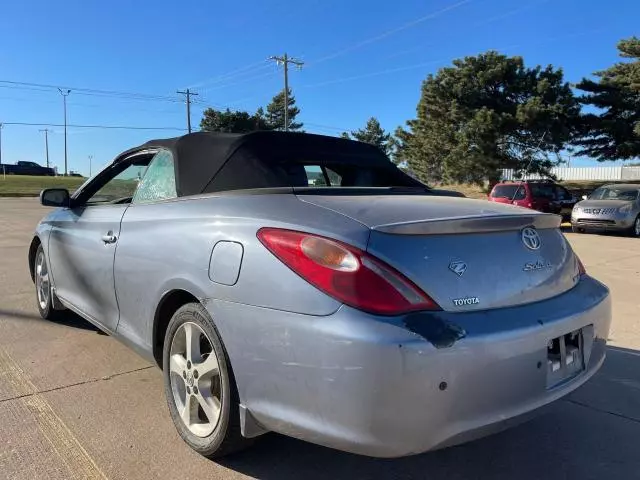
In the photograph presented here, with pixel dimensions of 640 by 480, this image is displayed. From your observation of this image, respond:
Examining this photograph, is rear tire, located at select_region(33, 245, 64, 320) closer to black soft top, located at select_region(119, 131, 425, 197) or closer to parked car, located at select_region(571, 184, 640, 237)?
black soft top, located at select_region(119, 131, 425, 197)

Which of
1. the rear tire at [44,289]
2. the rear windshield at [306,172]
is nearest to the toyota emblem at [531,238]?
the rear windshield at [306,172]

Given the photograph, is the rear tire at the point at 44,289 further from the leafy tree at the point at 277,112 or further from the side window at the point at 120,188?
the leafy tree at the point at 277,112

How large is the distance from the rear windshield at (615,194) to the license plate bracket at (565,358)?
15607 millimetres

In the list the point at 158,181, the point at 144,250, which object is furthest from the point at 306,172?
the point at 144,250

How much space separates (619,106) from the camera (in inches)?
1227

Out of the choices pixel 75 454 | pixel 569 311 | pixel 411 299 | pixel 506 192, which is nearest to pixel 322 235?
pixel 411 299

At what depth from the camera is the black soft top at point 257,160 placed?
3242 mm

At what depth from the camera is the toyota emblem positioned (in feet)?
8.45

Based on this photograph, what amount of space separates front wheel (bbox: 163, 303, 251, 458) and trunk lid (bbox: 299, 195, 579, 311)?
81 cm

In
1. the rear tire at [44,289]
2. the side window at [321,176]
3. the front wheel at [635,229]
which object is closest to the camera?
the side window at [321,176]

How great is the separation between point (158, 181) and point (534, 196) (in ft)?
55.3

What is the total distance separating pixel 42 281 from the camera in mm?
5031

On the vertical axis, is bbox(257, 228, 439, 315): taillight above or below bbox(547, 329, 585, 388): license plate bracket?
above

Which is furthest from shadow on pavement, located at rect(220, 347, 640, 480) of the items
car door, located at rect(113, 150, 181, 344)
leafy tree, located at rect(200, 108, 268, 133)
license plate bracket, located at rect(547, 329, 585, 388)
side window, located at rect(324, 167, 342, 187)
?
leafy tree, located at rect(200, 108, 268, 133)
